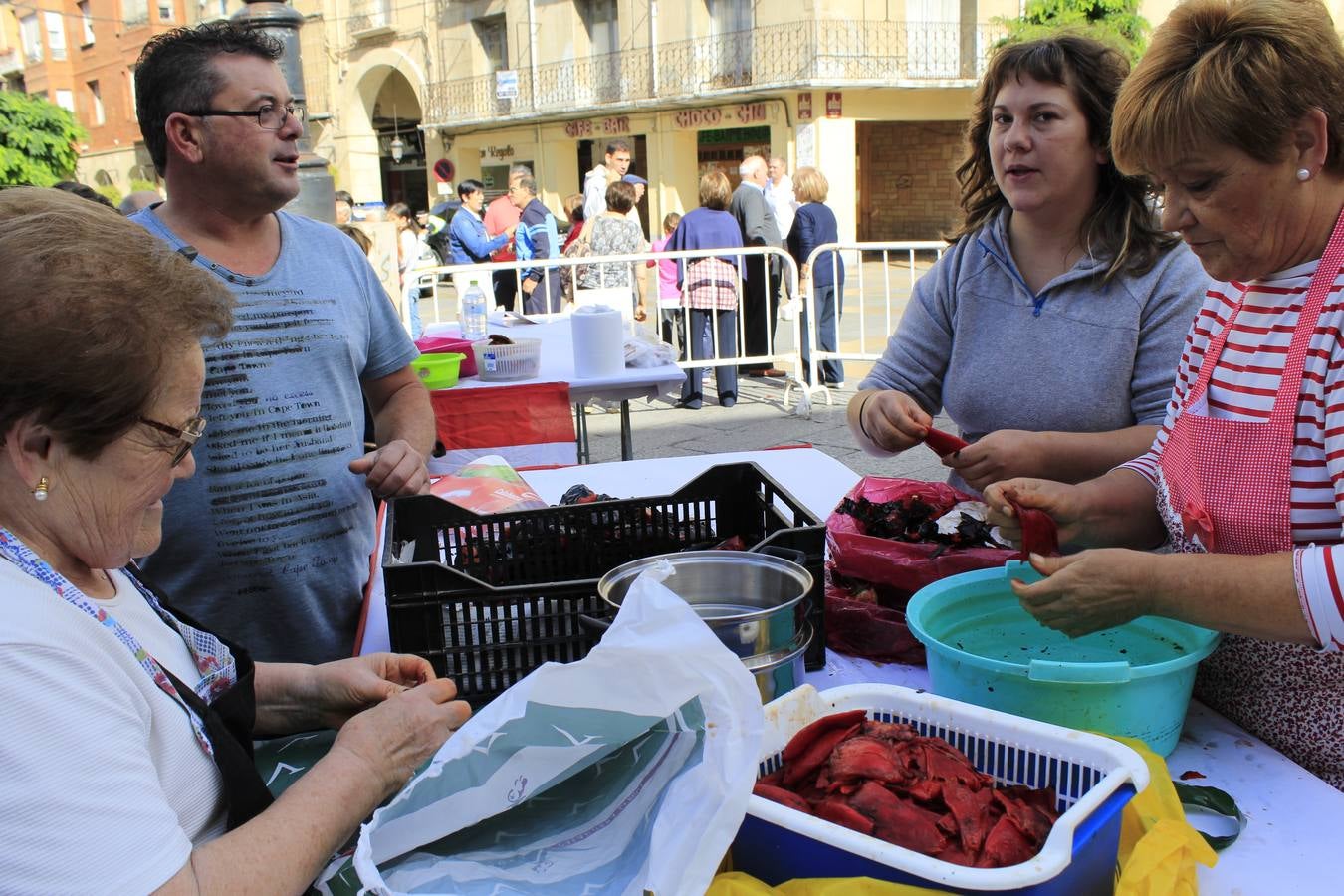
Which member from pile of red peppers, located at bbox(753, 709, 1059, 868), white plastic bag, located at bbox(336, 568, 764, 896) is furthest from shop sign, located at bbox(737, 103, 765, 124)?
white plastic bag, located at bbox(336, 568, 764, 896)

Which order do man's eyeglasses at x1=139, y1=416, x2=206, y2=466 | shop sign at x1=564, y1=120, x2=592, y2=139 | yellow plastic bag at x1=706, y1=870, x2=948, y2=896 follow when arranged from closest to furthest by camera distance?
1. yellow plastic bag at x1=706, y1=870, x2=948, y2=896
2. man's eyeglasses at x1=139, y1=416, x2=206, y2=466
3. shop sign at x1=564, y1=120, x2=592, y2=139

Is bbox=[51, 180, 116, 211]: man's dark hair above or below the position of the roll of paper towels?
above

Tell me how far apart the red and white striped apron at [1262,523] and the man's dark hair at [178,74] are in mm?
1971

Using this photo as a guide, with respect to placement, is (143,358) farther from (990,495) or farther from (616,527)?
(990,495)

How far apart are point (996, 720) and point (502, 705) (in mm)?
610

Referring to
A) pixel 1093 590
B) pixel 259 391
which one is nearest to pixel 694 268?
pixel 259 391

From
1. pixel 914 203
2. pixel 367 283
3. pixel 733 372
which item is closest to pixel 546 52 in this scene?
pixel 914 203

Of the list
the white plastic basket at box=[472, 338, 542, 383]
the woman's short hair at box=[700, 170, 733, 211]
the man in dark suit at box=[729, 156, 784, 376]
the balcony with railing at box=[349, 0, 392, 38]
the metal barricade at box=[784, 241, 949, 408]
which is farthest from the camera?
the balcony with railing at box=[349, 0, 392, 38]

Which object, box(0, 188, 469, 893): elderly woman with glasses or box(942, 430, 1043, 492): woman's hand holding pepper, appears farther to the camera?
box(942, 430, 1043, 492): woman's hand holding pepper

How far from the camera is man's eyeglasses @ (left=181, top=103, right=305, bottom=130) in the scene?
7.02ft

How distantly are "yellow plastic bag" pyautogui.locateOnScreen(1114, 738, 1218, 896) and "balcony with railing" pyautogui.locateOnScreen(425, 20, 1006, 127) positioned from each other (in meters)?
20.5

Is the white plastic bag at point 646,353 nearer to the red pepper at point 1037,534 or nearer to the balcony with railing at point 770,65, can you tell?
the red pepper at point 1037,534

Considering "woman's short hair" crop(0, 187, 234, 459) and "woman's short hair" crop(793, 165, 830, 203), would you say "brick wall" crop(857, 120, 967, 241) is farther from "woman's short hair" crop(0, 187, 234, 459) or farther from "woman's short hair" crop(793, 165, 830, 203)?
"woman's short hair" crop(0, 187, 234, 459)

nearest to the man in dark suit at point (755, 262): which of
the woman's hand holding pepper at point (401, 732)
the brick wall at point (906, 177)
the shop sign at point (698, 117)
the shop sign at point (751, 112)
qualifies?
the woman's hand holding pepper at point (401, 732)
